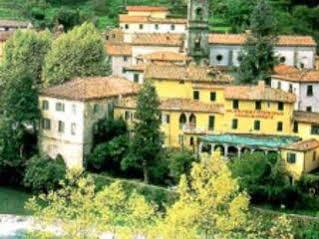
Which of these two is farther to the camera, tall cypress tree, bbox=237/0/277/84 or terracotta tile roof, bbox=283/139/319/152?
tall cypress tree, bbox=237/0/277/84

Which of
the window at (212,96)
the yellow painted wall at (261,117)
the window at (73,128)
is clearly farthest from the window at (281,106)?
the window at (73,128)

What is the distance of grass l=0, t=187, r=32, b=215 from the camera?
55188 millimetres

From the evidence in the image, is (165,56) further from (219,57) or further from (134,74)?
(219,57)

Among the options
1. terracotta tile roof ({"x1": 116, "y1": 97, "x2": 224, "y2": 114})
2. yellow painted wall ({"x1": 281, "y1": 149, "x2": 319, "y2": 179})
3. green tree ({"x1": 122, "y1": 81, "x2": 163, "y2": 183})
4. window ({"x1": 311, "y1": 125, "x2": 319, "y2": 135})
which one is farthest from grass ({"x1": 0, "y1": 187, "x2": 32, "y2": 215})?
window ({"x1": 311, "y1": 125, "x2": 319, "y2": 135})

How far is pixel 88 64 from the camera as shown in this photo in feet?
228

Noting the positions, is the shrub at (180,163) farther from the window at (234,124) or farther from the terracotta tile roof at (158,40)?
the terracotta tile roof at (158,40)

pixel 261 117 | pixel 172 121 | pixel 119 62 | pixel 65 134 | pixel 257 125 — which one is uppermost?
pixel 119 62

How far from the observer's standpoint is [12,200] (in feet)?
188

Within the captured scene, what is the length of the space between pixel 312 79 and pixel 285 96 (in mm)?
3869

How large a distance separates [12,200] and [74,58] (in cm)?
1509

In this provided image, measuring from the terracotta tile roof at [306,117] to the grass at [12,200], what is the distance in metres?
16.3

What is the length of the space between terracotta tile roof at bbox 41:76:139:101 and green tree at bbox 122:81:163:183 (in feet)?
16.6

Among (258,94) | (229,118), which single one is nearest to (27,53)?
(229,118)

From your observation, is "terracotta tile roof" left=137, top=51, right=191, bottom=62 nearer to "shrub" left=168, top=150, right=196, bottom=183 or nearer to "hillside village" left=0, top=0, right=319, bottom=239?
"hillside village" left=0, top=0, right=319, bottom=239
